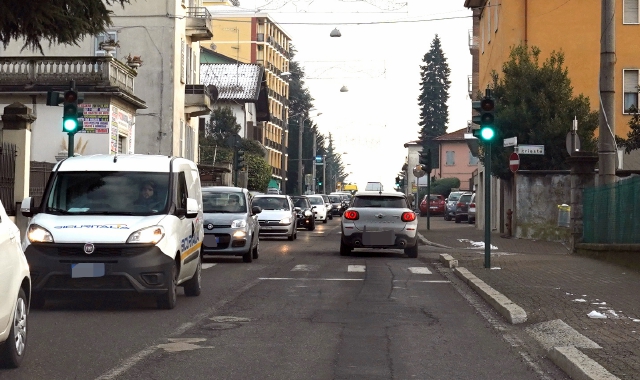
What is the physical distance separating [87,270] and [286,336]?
294cm

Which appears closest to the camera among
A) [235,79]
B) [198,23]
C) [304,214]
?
[304,214]

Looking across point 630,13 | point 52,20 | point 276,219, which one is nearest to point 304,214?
point 276,219

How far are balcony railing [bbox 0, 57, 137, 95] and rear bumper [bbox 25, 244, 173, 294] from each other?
85.3 feet

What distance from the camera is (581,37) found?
142ft

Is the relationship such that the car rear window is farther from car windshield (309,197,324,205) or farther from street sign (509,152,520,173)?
street sign (509,152,520,173)

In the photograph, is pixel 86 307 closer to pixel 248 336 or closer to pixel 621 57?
pixel 248 336

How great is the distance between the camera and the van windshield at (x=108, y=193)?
13.8 m

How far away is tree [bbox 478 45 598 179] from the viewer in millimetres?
36375

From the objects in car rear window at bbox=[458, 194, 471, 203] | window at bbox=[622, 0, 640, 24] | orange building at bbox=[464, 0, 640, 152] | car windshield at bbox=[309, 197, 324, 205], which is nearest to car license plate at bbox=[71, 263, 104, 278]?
orange building at bbox=[464, 0, 640, 152]

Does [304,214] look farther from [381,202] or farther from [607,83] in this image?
[607,83]

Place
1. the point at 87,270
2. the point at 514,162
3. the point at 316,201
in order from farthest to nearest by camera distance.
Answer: the point at 316,201 < the point at 514,162 < the point at 87,270

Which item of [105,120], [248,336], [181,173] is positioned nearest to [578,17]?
[105,120]

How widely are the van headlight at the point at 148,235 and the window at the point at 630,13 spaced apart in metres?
34.1

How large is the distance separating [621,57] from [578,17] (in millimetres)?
2358
